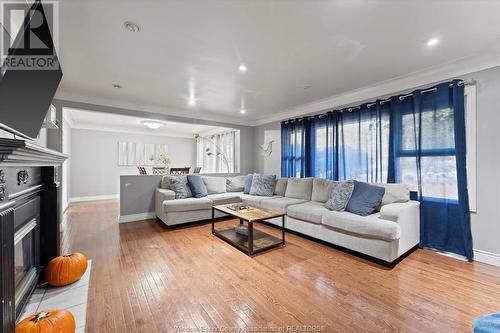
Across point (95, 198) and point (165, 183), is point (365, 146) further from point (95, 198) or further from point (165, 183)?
point (95, 198)

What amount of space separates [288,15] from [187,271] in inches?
106

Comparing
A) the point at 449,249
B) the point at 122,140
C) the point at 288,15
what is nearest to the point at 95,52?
the point at 288,15

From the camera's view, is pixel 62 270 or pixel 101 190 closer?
pixel 62 270

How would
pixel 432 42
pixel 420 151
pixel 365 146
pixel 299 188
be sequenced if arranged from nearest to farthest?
pixel 432 42, pixel 420 151, pixel 365 146, pixel 299 188

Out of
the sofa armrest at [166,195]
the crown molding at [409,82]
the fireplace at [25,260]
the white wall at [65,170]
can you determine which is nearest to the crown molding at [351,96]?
the crown molding at [409,82]

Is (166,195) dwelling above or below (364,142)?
below

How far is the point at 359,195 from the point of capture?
9.99ft

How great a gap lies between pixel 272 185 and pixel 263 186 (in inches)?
7.9

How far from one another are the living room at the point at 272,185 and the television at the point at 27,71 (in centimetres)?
1

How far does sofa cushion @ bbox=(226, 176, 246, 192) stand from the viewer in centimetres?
523

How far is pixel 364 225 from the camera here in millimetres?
2543

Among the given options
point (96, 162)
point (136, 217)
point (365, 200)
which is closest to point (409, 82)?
point (365, 200)

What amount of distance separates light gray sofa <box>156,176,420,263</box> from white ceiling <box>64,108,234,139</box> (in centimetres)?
226

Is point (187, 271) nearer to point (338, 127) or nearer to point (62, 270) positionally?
point (62, 270)
